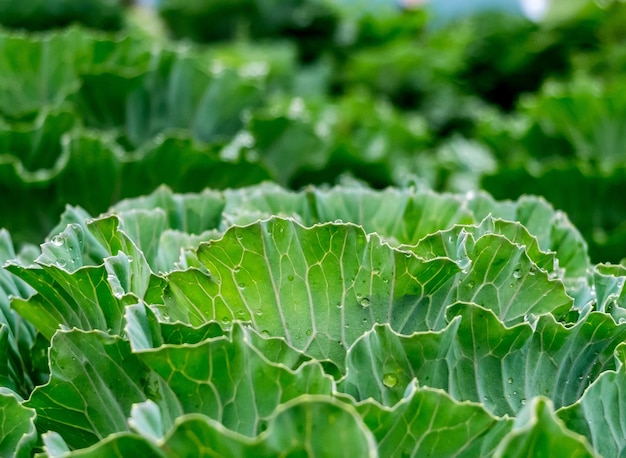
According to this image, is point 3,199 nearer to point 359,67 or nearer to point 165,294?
point 165,294

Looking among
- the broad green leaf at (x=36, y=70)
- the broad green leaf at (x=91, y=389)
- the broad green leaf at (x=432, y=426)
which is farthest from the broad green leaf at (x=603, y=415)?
the broad green leaf at (x=36, y=70)

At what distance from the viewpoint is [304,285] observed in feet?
3.31

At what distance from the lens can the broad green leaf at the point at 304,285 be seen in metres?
1.00

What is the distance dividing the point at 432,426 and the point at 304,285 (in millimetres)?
265

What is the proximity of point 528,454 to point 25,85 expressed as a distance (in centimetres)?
177

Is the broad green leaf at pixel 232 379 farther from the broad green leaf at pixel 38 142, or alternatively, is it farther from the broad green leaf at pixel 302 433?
the broad green leaf at pixel 38 142

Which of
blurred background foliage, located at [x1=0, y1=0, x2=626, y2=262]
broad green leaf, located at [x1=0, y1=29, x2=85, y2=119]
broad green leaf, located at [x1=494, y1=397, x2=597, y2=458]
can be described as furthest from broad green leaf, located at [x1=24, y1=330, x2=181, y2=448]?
broad green leaf, located at [x1=0, y1=29, x2=85, y2=119]

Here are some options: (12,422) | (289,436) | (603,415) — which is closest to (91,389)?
(12,422)

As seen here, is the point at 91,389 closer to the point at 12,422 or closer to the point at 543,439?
the point at 12,422

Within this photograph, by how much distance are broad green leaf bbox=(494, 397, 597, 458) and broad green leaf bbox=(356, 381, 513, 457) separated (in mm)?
73

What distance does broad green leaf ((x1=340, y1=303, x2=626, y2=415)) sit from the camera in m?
0.93

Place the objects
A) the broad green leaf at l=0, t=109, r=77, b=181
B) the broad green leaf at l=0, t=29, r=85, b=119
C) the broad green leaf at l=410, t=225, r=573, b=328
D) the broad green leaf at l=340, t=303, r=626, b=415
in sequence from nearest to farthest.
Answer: the broad green leaf at l=340, t=303, r=626, b=415 → the broad green leaf at l=410, t=225, r=573, b=328 → the broad green leaf at l=0, t=109, r=77, b=181 → the broad green leaf at l=0, t=29, r=85, b=119

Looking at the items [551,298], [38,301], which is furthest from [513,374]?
[38,301]

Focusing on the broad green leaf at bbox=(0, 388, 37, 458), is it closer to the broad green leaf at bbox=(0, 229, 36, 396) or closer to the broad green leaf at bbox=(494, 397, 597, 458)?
the broad green leaf at bbox=(0, 229, 36, 396)
